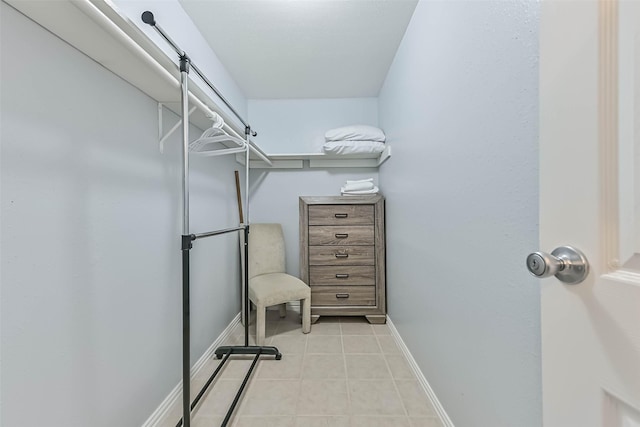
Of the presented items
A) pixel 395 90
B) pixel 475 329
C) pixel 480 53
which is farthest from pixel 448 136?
pixel 395 90

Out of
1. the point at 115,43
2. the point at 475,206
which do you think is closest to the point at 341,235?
the point at 475,206

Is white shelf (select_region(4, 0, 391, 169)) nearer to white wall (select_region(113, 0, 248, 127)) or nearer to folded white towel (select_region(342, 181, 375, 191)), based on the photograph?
white wall (select_region(113, 0, 248, 127))

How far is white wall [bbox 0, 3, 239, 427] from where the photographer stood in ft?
2.30

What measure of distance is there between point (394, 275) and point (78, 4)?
7.02ft

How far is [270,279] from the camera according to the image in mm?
2230

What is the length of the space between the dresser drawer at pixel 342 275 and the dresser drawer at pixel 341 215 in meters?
0.41

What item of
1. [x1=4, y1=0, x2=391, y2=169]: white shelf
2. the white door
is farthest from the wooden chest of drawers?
the white door

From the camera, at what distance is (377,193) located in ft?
8.26

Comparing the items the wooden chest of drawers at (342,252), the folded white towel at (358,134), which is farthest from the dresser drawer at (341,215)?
the folded white towel at (358,134)

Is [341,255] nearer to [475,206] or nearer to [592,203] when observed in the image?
[475,206]

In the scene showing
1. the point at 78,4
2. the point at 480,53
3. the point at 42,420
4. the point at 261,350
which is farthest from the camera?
the point at 261,350

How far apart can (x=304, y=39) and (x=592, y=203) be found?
1.91 m

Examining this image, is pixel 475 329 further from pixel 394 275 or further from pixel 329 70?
pixel 329 70

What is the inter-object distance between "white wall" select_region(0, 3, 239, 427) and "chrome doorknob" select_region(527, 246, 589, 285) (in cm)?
121
